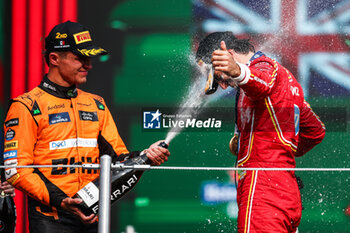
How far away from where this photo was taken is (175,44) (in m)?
4.06

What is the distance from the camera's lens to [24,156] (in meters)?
2.88

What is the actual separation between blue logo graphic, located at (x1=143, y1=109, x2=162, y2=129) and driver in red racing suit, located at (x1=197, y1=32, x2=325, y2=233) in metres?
1.10

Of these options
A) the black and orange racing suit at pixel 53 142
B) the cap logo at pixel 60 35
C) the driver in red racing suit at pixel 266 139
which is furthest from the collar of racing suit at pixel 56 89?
the driver in red racing suit at pixel 266 139

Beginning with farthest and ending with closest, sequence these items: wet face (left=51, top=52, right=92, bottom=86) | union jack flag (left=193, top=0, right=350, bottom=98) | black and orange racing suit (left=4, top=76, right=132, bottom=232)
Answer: union jack flag (left=193, top=0, right=350, bottom=98), wet face (left=51, top=52, right=92, bottom=86), black and orange racing suit (left=4, top=76, right=132, bottom=232)

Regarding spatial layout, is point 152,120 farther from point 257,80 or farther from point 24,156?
point 257,80

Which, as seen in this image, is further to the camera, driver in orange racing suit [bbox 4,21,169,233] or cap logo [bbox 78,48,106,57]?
cap logo [bbox 78,48,106,57]

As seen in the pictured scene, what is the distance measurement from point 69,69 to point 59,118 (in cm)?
Answer: 27

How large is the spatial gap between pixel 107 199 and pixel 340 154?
2149mm

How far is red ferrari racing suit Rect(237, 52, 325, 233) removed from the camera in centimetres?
278

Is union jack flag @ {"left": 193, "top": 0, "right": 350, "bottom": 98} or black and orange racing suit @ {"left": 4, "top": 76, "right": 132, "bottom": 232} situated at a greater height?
union jack flag @ {"left": 193, "top": 0, "right": 350, "bottom": 98}

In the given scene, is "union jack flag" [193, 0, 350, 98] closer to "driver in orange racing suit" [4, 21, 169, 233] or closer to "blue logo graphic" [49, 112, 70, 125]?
"driver in orange racing suit" [4, 21, 169, 233]

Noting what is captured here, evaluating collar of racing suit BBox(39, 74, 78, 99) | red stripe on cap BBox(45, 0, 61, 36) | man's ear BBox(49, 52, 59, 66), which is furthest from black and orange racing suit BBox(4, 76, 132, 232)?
red stripe on cap BBox(45, 0, 61, 36)

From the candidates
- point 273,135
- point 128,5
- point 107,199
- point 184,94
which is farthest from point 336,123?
point 107,199

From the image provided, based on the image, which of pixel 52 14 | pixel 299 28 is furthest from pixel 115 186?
pixel 299 28
